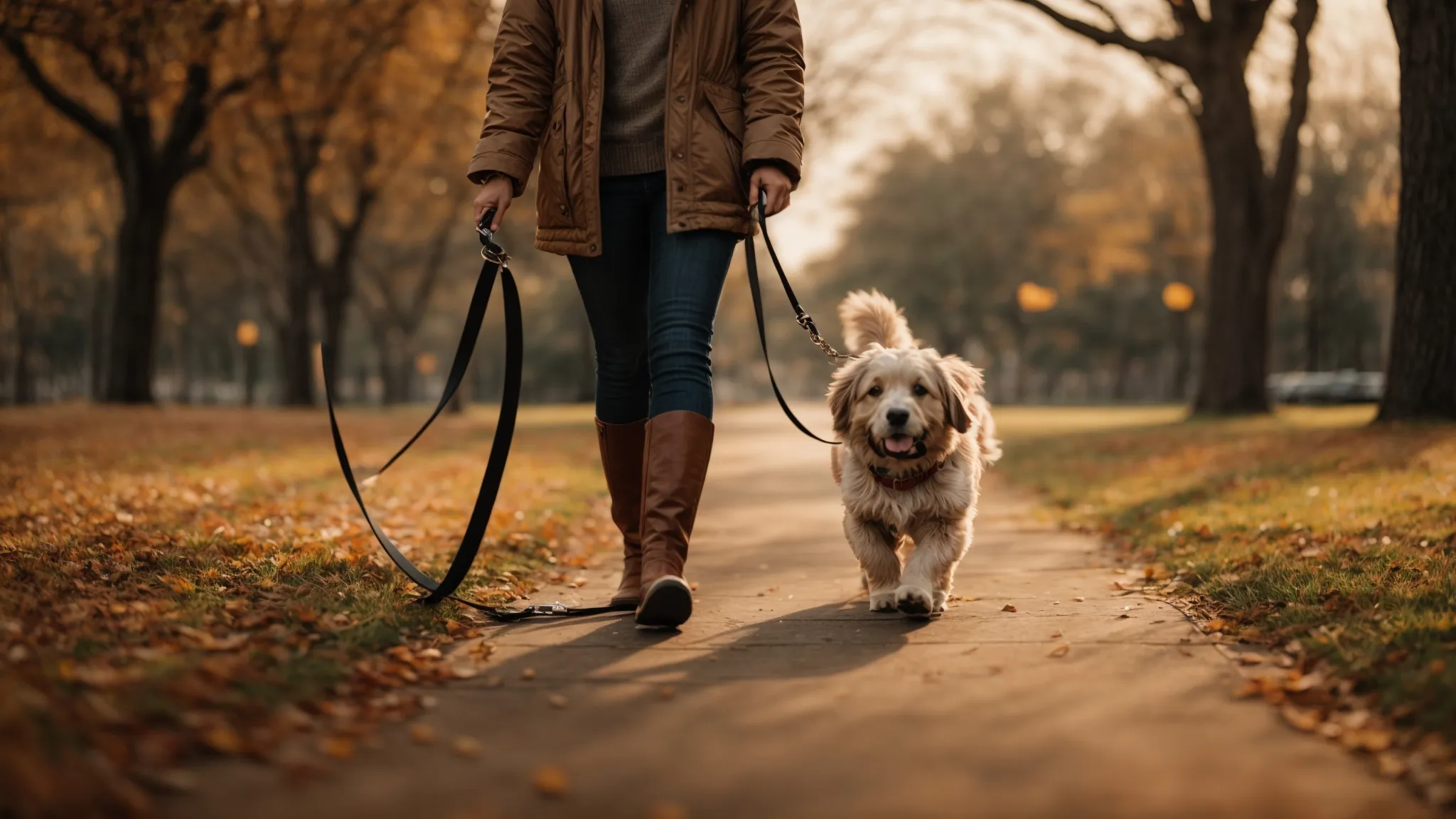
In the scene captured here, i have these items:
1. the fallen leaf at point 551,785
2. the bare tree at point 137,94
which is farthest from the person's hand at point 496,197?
the bare tree at point 137,94

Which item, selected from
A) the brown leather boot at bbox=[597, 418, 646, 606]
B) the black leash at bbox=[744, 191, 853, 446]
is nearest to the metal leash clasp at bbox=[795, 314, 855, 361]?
the black leash at bbox=[744, 191, 853, 446]

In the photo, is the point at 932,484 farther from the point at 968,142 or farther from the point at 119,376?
the point at 968,142

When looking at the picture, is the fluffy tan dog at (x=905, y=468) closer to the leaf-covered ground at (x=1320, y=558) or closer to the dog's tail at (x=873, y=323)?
the dog's tail at (x=873, y=323)

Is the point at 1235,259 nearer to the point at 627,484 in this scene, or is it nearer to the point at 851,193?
the point at 627,484

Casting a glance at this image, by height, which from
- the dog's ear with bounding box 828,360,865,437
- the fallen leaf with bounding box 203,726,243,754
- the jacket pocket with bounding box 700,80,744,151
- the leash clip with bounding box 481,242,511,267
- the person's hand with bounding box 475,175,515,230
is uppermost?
the jacket pocket with bounding box 700,80,744,151

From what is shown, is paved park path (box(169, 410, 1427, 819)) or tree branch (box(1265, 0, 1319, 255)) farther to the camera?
tree branch (box(1265, 0, 1319, 255))

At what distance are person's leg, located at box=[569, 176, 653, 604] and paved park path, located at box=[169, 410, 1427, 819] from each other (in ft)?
1.78

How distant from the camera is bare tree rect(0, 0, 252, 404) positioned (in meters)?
14.4

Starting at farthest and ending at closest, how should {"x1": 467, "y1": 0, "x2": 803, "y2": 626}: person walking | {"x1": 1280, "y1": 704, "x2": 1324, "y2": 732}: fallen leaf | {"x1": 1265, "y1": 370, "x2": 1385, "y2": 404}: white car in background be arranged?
{"x1": 1265, "y1": 370, "x2": 1385, "y2": 404}: white car in background
{"x1": 467, "y1": 0, "x2": 803, "y2": 626}: person walking
{"x1": 1280, "y1": 704, "x2": 1324, "y2": 732}: fallen leaf

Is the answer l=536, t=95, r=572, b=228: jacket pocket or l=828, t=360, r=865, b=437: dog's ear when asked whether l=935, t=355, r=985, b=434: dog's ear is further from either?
l=536, t=95, r=572, b=228: jacket pocket

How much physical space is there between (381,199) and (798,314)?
29252 millimetres

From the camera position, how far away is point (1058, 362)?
2726 inches

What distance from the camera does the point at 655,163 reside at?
4492 millimetres

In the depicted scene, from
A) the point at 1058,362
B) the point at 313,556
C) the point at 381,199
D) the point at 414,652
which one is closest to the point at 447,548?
the point at 313,556
